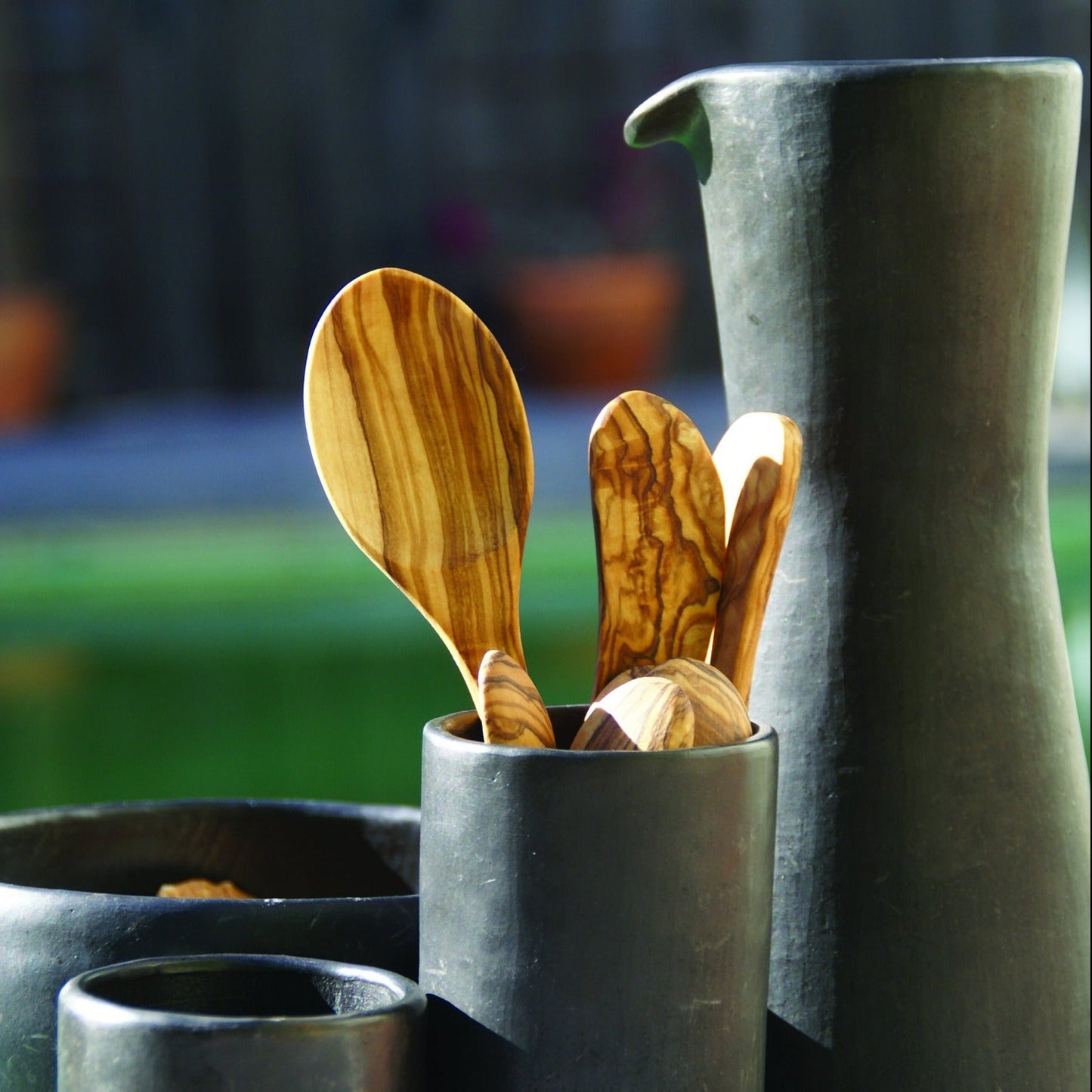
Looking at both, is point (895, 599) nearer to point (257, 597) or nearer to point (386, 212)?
point (257, 597)

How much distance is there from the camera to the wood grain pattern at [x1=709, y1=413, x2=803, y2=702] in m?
0.36

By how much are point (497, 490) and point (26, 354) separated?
11.1 feet

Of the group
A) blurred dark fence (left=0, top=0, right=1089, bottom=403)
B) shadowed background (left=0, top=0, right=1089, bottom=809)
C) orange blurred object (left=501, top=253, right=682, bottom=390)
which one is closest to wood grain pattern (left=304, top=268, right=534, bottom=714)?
shadowed background (left=0, top=0, right=1089, bottom=809)

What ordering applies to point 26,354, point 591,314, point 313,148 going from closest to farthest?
point 26,354, point 591,314, point 313,148

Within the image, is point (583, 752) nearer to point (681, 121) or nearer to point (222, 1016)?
point (222, 1016)

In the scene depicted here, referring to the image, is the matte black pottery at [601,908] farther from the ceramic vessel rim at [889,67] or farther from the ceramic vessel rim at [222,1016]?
the ceramic vessel rim at [889,67]

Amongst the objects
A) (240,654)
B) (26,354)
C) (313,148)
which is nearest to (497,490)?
(240,654)

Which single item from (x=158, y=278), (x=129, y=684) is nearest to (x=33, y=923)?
(x=129, y=684)

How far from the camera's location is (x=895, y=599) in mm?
408

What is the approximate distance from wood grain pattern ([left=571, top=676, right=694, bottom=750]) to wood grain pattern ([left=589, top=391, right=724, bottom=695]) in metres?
0.03

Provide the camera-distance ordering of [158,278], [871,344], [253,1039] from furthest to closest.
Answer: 1. [158,278]
2. [871,344]
3. [253,1039]

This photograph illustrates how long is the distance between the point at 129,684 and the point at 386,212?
2201 mm

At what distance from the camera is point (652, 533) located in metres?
0.37

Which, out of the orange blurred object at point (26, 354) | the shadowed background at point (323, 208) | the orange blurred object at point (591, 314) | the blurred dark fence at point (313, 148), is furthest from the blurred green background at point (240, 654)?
the blurred dark fence at point (313, 148)
